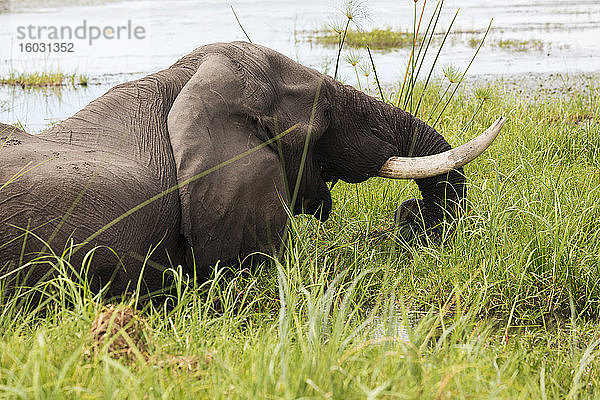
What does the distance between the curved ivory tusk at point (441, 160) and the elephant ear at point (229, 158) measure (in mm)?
635

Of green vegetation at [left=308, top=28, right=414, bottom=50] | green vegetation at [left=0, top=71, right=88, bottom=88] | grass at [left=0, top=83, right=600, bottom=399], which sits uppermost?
green vegetation at [left=308, top=28, right=414, bottom=50]

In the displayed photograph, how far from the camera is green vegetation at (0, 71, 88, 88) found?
10594 mm

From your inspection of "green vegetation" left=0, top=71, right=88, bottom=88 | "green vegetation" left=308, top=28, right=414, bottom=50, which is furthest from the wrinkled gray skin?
"green vegetation" left=308, top=28, right=414, bottom=50

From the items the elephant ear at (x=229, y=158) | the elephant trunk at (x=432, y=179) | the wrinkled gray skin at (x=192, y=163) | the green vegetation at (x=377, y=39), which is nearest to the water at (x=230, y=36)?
the green vegetation at (x=377, y=39)

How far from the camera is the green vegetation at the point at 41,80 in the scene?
10.6m

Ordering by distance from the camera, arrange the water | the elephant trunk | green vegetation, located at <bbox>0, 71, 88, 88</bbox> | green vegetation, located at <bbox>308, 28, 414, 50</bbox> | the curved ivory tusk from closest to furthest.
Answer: the curved ivory tusk, the elephant trunk, green vegetation, located at <bbox>0, 71, 88, 88</bbox>, the water, green vegetation, located at <bbox>308, 28, 414, 50</bbox>

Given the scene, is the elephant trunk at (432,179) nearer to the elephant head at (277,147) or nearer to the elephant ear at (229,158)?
the elephant head at (277,147)

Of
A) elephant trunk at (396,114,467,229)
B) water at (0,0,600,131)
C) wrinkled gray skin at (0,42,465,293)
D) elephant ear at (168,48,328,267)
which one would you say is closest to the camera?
wrinkled gray skin at (0,42,465,293)

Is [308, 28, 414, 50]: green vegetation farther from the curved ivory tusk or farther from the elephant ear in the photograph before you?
the elephant ear

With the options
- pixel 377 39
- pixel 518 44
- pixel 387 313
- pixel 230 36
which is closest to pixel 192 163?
pixel 387 313

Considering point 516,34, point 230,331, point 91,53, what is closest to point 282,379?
point 230,331

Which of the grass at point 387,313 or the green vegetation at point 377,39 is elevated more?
the green vegetation at point 377,39

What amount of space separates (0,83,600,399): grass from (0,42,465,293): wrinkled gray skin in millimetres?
178

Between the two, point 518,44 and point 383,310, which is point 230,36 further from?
point 383,310
